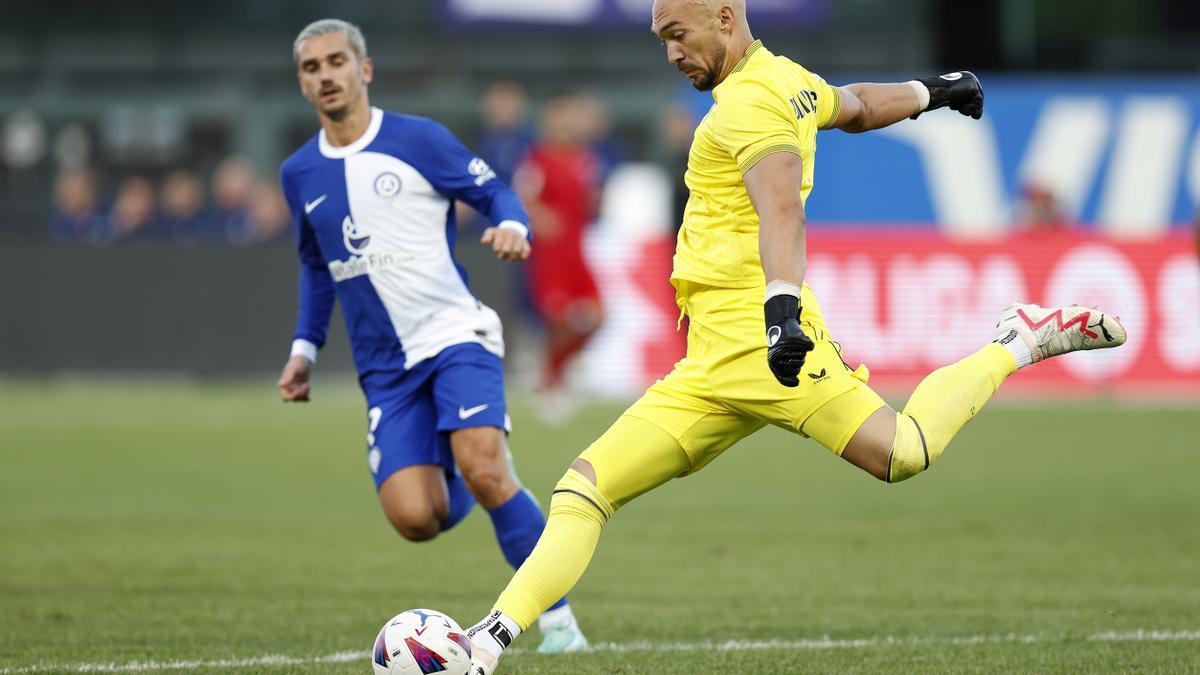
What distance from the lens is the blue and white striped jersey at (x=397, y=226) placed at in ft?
23.3

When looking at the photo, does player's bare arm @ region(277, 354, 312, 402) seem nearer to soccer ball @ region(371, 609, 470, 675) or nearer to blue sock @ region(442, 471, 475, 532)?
blue sock @ region(442, 471, 475, 532)

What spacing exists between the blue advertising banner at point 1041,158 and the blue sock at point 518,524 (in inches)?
601

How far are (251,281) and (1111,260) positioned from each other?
9.07 meters

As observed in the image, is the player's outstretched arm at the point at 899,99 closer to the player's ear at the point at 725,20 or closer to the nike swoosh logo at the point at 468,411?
the player's ear at the point at 725,20

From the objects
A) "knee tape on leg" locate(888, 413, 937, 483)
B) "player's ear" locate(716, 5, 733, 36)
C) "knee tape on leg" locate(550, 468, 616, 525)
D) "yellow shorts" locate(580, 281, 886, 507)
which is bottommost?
"knee tape on leg" locate(550, 468, 616, 525)

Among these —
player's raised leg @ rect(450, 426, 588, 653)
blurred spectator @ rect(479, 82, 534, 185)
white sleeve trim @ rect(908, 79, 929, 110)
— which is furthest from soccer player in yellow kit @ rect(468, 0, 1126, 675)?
blurred spectator @ rect(479, 82, 534, 185)

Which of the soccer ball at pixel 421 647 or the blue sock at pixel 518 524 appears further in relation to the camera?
the blue sock at pixel 518 524

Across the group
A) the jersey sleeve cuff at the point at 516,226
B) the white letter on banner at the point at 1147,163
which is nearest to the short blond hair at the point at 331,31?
the jersey sleeve cuff at the point at 516,226

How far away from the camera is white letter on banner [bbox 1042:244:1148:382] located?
18.4m

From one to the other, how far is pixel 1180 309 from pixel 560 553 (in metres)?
14.1

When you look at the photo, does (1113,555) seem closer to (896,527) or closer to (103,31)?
(896,527)

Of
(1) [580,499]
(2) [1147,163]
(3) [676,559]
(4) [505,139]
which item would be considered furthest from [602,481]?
(2) [1147,163]

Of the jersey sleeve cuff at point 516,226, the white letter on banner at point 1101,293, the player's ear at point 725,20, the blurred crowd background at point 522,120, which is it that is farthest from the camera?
the blurred crowd background at point 522,120

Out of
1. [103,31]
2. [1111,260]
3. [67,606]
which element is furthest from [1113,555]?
[103,31]
